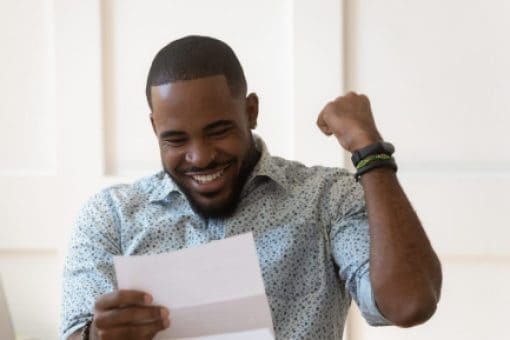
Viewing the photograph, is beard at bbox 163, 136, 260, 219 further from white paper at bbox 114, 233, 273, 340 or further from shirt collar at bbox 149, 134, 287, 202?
white paper at bbox 114, 233, 273, 340

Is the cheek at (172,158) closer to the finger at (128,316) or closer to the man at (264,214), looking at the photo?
the man at (264,214)

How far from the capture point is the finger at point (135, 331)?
969 mm

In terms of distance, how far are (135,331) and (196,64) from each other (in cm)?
42

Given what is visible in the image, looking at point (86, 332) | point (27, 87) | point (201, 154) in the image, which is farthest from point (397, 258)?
point (27, 87)

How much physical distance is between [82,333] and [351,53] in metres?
0.88

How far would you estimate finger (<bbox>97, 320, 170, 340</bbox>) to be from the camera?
0.97 meters

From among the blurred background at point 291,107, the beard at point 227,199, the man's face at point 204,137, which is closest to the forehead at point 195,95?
the man's face at point 204,137

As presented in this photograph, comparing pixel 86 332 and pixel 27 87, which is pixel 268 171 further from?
pixel 27 87

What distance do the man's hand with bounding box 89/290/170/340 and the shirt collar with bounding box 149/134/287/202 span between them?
0.96 feet

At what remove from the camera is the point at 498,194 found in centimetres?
Answer: 161

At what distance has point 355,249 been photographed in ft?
3.78

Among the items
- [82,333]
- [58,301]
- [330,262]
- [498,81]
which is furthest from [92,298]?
[498,81]

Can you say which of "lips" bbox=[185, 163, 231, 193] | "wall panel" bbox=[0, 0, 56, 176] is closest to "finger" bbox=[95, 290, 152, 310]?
"lips" bbox=[185, 163, 231, 193]

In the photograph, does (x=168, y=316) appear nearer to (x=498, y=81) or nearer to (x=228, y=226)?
(x=228, y=226)
